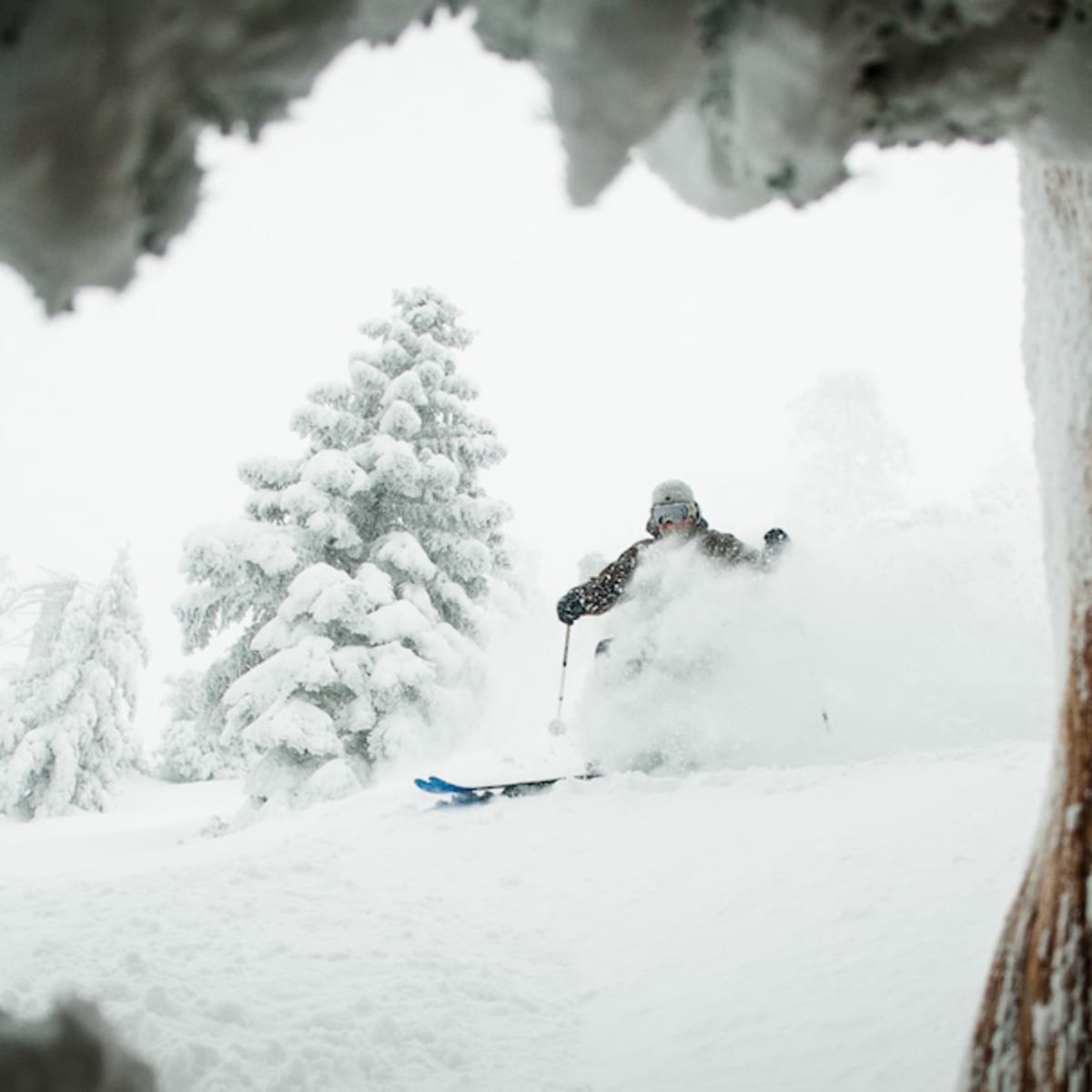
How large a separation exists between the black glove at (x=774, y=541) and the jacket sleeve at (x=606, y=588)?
127 centimetres

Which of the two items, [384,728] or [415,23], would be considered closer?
[415,23]

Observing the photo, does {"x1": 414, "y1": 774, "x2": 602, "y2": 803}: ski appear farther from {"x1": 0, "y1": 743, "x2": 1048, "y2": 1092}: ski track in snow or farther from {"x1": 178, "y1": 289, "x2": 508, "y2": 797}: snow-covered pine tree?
{"x1": 178, "y1": 289, "x2": 508, "y2": 797}: snow-covered pine tree

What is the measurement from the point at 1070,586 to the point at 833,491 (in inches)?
962

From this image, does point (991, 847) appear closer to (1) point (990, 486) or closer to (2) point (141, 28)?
(2) point (141, 28)

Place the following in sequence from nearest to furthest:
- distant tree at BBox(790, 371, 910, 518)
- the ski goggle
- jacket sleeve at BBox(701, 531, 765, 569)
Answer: jacket sleeve at BBox(701, 531, 765, 569), the ski goggle, distant tree at BBox(790, 371, 910, 518)

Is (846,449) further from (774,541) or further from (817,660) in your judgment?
(817,660)

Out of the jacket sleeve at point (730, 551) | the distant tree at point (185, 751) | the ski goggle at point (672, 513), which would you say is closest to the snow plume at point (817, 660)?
the jacket sleeve at point (730, 551)

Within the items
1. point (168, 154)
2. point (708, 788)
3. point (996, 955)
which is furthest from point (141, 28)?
point (708, 788)

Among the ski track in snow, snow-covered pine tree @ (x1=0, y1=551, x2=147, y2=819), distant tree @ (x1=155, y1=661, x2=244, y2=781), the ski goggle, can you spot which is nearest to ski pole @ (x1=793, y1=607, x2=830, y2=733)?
the ski goggle

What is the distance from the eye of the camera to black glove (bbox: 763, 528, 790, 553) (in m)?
8.07

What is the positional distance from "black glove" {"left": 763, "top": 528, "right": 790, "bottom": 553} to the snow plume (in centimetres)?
17

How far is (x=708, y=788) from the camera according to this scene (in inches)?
230

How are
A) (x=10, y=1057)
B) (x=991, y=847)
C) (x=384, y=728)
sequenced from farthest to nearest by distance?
(x=384, y=728), (x=991, y=847), (x=10, y=1057)

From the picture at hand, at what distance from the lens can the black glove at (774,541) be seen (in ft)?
26.5
